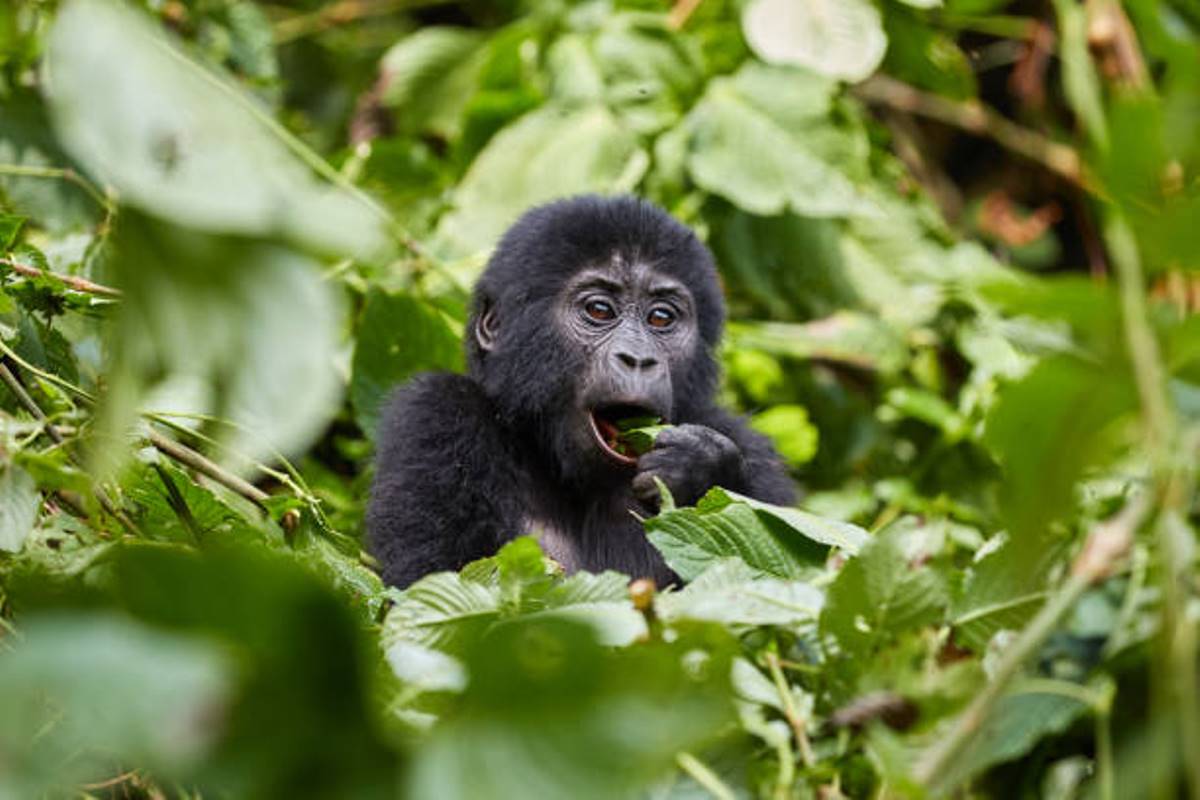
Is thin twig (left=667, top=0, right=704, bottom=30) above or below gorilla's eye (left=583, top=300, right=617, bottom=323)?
below

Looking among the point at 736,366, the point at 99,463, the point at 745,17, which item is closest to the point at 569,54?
the point at 745,17

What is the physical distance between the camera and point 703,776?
1.58m

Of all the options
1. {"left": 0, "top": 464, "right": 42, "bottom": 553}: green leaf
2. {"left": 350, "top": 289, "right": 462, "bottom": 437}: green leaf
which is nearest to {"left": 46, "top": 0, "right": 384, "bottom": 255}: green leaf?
{"left": 0, "top": 464, "right": 42, "bottom": 553}: green leaf

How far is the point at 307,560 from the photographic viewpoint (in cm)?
213

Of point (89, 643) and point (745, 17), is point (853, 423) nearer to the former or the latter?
point (745, 17)

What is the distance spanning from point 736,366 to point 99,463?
11.5 ft

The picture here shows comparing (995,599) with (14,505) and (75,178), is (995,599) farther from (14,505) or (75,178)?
(75,178)

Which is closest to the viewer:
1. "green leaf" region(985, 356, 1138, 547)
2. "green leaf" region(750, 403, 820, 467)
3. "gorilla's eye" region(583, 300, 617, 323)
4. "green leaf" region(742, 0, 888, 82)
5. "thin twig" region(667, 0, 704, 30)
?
"green leaf" region(985, 356, 1138, 547)

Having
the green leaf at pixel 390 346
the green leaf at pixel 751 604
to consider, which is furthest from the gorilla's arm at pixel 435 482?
the green leaf at pixel 751 604

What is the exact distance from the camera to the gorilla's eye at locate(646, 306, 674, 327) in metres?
3.72

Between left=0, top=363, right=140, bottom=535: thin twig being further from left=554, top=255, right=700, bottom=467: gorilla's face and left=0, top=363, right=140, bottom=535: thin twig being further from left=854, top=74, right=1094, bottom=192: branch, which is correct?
left=854, top=74, right=1094, bottom=192: branch

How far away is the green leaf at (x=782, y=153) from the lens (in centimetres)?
475

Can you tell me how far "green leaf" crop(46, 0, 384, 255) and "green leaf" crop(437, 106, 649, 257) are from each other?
3.42 meters

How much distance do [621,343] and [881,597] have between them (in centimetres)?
181
